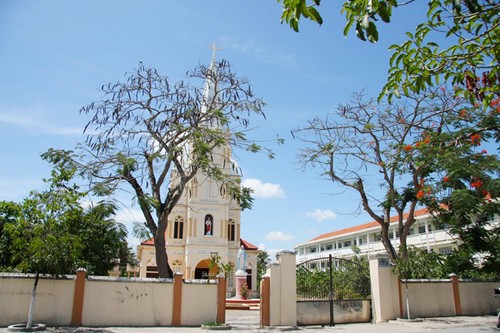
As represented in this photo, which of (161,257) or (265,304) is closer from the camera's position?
(265,304)

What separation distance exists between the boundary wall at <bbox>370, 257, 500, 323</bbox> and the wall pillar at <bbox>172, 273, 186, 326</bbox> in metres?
6.33

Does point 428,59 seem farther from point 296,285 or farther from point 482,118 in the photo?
point 482,118

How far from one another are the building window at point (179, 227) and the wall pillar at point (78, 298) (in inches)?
793

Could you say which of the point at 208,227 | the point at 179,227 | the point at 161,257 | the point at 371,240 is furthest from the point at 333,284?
the point at 371,240

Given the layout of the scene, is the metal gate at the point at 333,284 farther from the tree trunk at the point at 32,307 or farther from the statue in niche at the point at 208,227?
the statue in niche at the point at 208,227

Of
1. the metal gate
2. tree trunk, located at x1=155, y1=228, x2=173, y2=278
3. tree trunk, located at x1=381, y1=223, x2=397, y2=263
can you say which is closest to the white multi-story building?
tree trunk, located at x1=381, y1=223, x2=397, y2=263

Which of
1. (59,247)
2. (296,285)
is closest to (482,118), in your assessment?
(296,285)

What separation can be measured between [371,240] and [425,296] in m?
30.3

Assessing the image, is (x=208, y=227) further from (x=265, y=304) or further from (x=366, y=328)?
(x=366, y=328)

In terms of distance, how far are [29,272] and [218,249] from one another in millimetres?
19235

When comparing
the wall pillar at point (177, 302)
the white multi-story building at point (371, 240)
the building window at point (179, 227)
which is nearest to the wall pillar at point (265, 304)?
the wall pillar at point (177, 302)

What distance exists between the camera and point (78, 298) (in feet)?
38.6

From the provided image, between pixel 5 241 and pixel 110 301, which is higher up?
pixel 5 241

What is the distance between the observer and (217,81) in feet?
50.8
